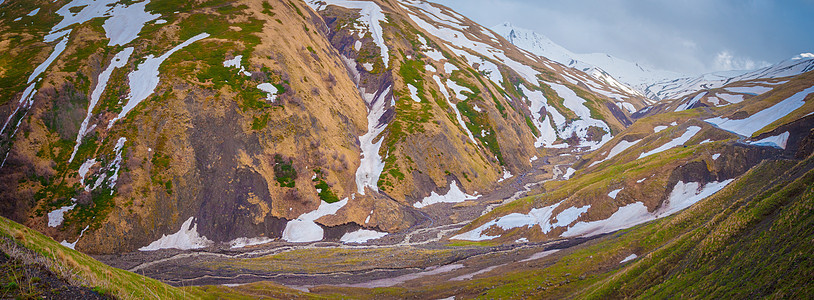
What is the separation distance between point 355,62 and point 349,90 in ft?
97.6

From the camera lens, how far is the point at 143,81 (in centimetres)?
9331

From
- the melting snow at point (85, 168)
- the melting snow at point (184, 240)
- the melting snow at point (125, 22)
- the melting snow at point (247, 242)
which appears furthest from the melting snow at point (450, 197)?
the melting snow at point (125, 22)

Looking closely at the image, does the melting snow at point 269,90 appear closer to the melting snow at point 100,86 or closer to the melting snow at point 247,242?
the melting snow at point 100,86

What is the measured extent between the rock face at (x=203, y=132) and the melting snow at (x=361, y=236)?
2.22 meters

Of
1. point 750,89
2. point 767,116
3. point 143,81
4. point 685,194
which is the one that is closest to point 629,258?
point 685,194

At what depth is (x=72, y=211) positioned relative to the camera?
71375mm

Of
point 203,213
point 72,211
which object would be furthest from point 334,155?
point 72,211

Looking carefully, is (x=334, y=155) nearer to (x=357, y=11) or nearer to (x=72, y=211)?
(x=72, y=211)

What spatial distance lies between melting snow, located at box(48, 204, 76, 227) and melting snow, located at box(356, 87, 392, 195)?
5829cm

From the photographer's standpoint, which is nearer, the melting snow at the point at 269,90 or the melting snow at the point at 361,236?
the melting snow at the point at 361,236

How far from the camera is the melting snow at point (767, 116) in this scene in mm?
87669

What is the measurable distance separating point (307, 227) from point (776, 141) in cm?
8561

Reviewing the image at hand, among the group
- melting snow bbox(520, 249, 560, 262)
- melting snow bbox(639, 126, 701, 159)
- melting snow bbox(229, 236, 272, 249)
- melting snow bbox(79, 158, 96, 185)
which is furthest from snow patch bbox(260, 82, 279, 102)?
melting snow bbox(639, 126, 701, 159)

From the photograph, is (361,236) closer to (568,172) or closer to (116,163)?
(116,163)
